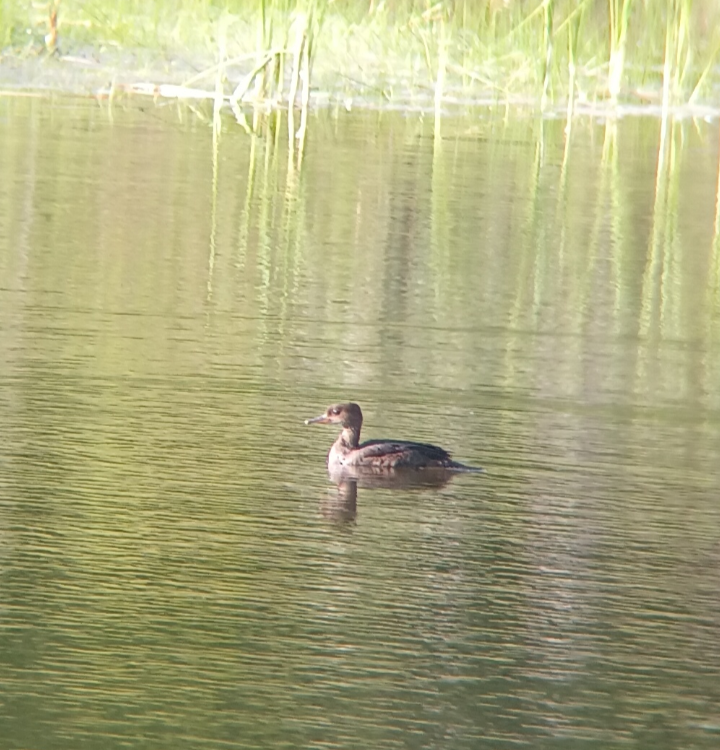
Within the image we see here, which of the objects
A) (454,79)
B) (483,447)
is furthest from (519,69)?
(483,447)

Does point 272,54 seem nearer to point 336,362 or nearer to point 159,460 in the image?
point 336,362

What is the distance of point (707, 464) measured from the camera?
9.27 metres

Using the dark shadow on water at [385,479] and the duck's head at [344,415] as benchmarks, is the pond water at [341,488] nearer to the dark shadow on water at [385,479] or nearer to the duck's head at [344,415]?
the dark shadow on water at [385,479]

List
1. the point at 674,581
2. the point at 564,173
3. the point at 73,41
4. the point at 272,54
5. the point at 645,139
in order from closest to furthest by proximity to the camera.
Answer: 1. the point at 674,581
2. the point at 564,173
3. the point at 272,54
4. the point at 645,139
5. the point at 73,41

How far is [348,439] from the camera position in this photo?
29.8 feet

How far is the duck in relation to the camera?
8.80 m

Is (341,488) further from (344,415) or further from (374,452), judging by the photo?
(344,415)

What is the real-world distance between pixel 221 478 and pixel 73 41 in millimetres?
21222

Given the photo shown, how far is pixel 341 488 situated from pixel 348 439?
419 mm

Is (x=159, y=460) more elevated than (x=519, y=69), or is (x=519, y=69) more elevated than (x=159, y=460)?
(x=519, y=69)

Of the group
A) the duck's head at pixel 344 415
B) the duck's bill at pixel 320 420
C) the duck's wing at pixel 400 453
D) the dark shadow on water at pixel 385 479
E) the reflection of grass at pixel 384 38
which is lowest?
the dark shadow on water at pixel 385 479

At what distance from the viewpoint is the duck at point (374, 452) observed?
8797 millimetres

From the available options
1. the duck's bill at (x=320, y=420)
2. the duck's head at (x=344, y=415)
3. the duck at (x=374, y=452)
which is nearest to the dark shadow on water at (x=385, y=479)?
the duck at (x=374, y=452)

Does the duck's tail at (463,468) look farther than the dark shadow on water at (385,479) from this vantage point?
Yes
